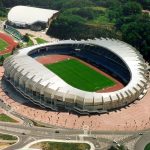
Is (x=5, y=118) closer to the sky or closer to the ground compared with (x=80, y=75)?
closer to the sky

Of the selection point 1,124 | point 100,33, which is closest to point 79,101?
point 1,124

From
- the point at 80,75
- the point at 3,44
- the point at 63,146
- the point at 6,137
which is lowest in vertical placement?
the point at 3,44

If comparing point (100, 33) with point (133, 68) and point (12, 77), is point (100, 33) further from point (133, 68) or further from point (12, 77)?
point (12, 77)

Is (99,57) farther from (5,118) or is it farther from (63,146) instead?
(63,146)

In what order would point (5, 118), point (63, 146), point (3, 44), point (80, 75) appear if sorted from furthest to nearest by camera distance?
point (3, 44) < point (80, 75) < point (5, 118) < point (63, 146)

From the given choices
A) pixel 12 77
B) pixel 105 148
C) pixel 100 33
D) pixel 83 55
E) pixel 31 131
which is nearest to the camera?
pixel 105 148

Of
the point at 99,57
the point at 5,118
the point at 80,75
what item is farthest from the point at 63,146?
the point at 99,57

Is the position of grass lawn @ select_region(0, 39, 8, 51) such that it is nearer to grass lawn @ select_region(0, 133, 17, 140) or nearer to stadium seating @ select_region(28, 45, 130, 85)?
stadium seating @ select_region(28, 45, 130, 85)
